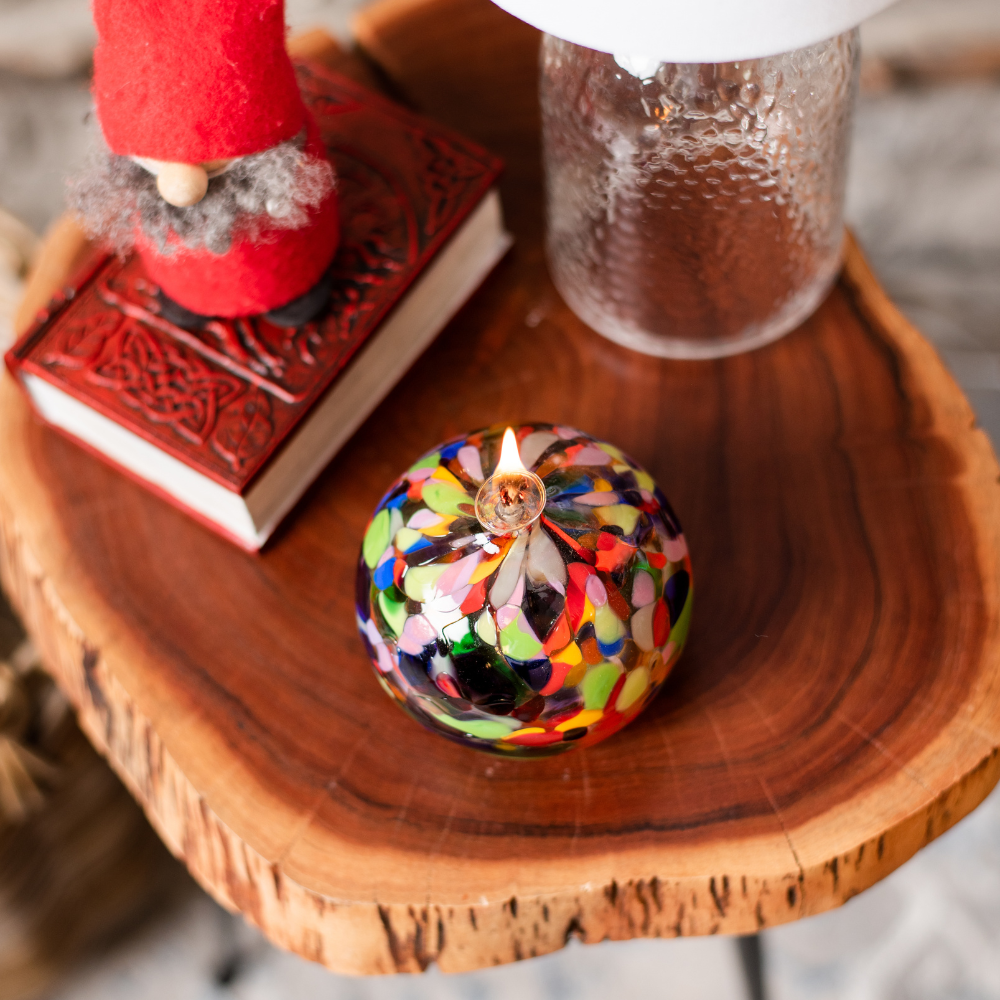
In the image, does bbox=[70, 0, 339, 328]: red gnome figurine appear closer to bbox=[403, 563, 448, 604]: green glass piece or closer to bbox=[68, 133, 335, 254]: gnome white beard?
bbox=[68, 133, 335, 254]: gnome white beard

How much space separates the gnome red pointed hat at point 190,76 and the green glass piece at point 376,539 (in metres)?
0.19

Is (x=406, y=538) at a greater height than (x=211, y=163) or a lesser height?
lesser

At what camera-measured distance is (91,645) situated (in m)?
0.61

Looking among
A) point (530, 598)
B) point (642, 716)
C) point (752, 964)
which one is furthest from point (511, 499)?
point (752, 964)

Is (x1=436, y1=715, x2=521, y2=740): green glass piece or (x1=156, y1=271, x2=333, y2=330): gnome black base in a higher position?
(x1=156, y1=271, x2=333, y2=330): gnome black base

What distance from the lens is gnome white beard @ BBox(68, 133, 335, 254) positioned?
0.54 metres

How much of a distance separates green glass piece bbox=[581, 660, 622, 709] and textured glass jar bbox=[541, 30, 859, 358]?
279 mm

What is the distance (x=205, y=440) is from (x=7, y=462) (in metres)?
0.17

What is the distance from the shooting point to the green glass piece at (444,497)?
0.49 metres

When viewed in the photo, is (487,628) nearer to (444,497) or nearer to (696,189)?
(444,497)

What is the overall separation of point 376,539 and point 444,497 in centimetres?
4

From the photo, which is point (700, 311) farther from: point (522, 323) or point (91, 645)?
point (91, 645)

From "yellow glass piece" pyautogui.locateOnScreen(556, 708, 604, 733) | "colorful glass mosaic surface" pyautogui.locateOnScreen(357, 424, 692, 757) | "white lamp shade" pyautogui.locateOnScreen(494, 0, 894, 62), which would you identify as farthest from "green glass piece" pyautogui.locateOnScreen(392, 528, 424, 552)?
"white lamp shade" pyautogui.locateOnScreen(494, 0, 894, 62)

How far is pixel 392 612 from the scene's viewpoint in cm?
49
